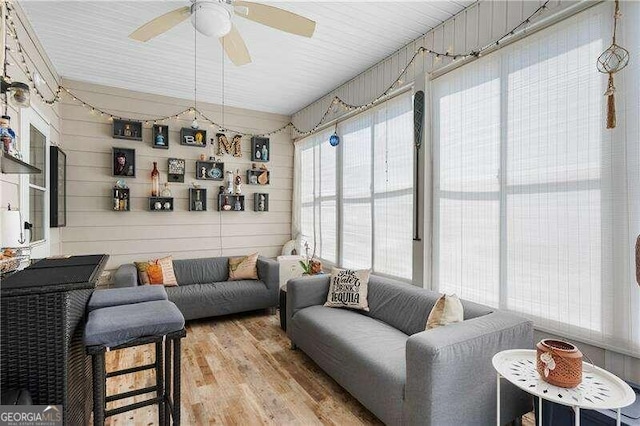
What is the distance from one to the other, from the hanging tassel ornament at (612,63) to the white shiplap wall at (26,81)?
3.73 meters

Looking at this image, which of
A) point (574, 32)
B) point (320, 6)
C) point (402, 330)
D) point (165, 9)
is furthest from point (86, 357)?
point (574, 32)

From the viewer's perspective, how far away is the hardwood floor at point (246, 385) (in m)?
2.14

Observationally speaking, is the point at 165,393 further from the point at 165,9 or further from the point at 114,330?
the point at 165,9

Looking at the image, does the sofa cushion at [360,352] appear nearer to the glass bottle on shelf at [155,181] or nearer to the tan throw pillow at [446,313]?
the tan throw pillow at [446,313]

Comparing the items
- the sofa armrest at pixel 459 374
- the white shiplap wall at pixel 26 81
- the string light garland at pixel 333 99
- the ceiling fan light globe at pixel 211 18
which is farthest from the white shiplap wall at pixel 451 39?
the white shiplap wall at pixel 26 81

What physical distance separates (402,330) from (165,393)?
68.5 inches

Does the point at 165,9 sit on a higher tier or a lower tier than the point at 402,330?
higher

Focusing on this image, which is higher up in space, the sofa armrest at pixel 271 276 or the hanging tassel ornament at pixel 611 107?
the hanging tassel ornament at pixel 611 107

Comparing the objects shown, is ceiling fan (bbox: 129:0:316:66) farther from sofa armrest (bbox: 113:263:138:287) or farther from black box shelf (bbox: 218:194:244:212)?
black box shelf (bbox: 218:194:244:212)

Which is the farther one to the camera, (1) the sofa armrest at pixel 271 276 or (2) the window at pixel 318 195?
(2) the window at pixel 318 195

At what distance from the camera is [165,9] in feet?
8.53

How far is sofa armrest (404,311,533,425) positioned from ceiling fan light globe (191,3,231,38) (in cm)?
223

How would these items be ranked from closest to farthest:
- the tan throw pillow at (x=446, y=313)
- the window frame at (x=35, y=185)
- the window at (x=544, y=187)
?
the window at (x=544, y=187)
the tan throw pillow at (x=446, y=313)
the window frame at (x=35, y=185)

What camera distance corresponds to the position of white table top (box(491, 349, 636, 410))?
1312 mm
